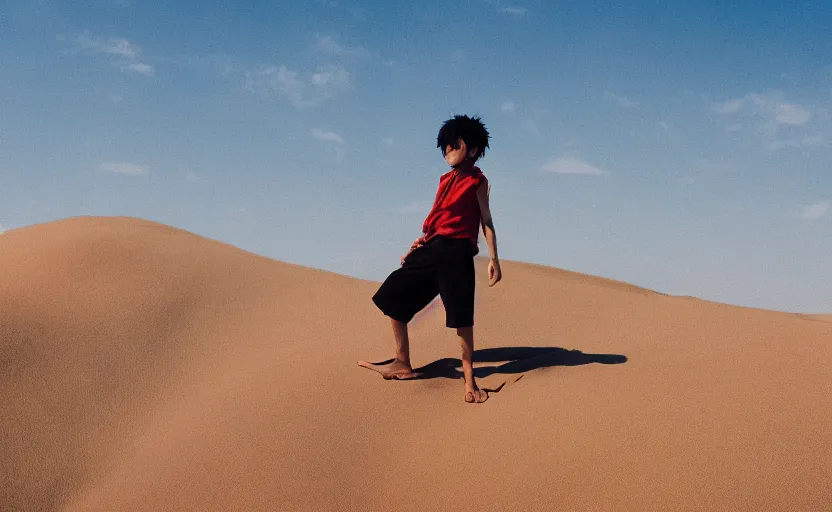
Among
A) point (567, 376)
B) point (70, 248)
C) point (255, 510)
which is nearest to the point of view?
point (255, 510)

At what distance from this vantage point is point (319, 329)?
5508 mm

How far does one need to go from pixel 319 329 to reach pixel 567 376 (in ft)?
7.33

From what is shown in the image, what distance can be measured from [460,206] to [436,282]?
54 cm

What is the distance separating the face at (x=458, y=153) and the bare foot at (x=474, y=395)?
1454mm

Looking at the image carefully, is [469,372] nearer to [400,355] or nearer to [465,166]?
[400,355]

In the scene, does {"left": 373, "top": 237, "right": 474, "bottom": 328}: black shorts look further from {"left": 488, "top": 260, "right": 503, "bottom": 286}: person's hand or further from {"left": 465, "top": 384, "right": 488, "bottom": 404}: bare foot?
{"left": 465, "top": 384, "right": 488, "bottom": 404}: bare foot

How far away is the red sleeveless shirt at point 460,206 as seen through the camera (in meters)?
4.22

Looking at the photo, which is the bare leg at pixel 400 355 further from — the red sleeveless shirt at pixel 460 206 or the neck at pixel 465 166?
the neck at pixel 465 166

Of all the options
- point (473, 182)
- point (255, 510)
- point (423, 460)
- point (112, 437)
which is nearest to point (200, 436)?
point (112, 437)

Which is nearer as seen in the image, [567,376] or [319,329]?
[567,376]

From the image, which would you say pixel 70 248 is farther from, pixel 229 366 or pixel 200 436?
pixel 200 436

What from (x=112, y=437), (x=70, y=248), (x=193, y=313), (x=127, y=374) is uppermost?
(x=70, y=248)

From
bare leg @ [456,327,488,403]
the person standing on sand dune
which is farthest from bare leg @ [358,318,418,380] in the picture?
bare leg @ [456,327,488,403]

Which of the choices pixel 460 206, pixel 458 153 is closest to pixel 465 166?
pixel 458 153
